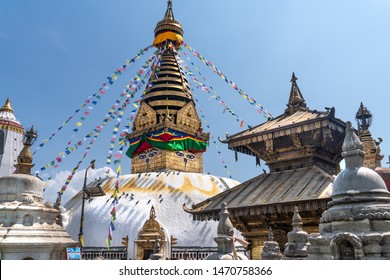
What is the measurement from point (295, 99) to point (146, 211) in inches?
461

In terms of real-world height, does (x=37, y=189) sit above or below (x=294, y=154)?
below

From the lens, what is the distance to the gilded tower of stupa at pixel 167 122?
2900 cm

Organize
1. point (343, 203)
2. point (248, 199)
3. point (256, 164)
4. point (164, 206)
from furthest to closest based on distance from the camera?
point (164, 206) → point (256, 164) → point (248, 199) → point (343, 203)

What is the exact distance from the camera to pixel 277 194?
1159 cm

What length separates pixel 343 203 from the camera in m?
6.75

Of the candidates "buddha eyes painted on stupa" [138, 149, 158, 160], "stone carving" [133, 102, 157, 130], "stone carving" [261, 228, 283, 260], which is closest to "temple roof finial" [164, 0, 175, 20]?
"stone carving" [133, 102, 157, 130]

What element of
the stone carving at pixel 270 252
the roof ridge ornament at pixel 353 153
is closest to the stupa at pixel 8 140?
the stone carving at pixel 270 252

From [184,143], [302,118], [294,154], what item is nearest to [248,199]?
[294,154]

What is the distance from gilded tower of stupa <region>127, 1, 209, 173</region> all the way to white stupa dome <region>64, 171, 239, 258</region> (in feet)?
12.3

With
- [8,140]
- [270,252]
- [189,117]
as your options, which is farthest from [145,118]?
[270,252]

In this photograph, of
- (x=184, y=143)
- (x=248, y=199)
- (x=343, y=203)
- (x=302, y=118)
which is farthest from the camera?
(x=184, y=143)
